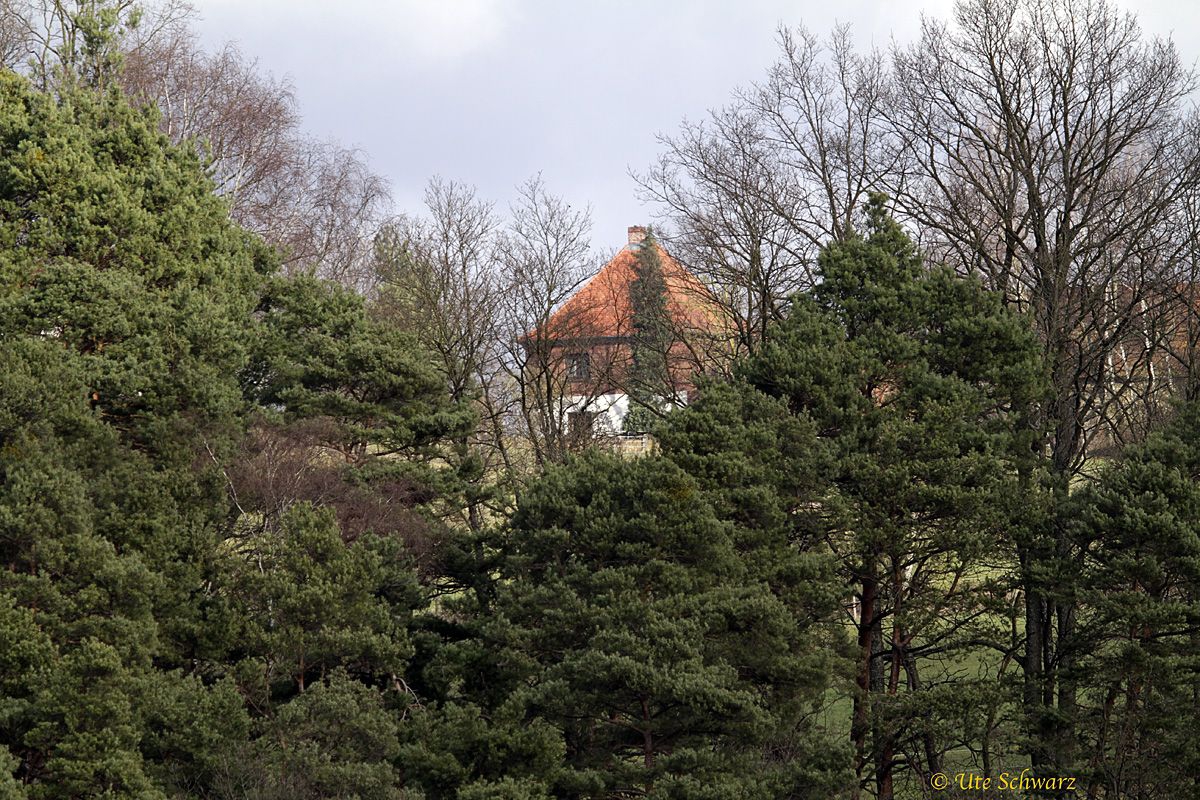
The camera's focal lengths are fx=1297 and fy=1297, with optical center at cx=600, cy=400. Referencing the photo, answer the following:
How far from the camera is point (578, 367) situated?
33094 millimetres

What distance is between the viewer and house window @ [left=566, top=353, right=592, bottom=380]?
31364 mm

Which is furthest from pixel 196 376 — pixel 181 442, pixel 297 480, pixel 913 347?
pixel 913 347

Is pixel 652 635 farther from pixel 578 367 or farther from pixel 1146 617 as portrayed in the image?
pixel 578 367

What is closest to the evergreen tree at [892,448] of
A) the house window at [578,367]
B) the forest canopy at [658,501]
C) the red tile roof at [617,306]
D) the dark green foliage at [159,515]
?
the forest canopy at [658,501]

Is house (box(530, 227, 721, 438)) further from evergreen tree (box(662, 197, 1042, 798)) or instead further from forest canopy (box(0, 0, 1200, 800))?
evergreen tree (box(662, 197, 1042, 798))

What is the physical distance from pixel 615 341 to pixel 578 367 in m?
1.31

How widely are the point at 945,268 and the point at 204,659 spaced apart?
12.6 metres

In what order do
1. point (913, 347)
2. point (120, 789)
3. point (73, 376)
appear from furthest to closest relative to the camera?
point (913, 347)
point (73, 376)
point (120, 789)

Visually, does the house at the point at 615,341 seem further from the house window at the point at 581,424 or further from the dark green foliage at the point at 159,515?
the dark green foliage at the point at 159,515

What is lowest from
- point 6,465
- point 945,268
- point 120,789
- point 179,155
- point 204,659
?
point 120,789

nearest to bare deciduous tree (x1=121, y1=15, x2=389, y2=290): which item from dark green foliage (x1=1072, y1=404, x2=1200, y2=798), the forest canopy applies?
the forest canopy

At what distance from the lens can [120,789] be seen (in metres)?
14.8

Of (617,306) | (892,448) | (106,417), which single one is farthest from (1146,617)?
(617,306)

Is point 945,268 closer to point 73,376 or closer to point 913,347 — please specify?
point 913,347
